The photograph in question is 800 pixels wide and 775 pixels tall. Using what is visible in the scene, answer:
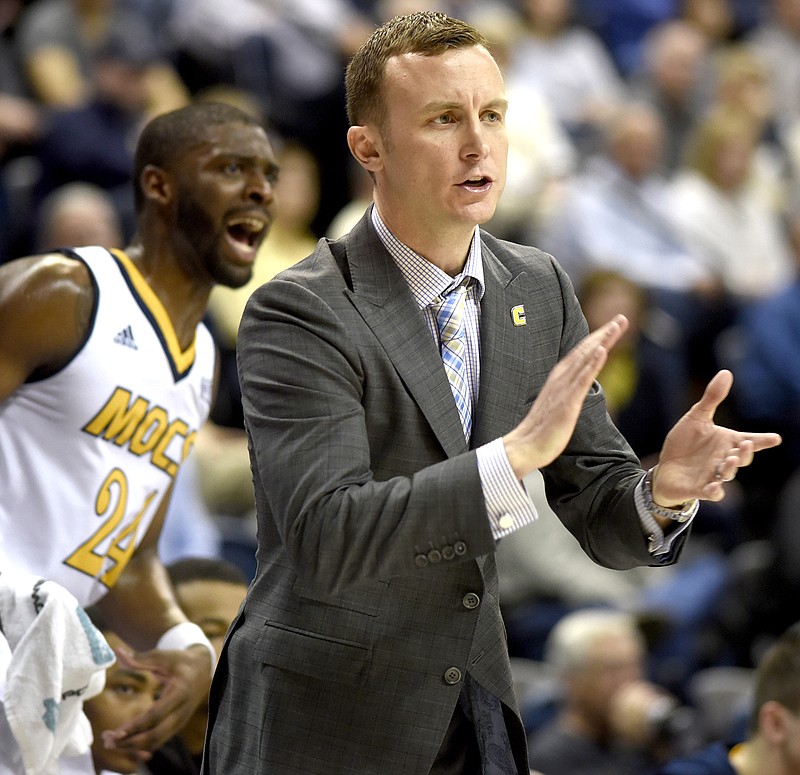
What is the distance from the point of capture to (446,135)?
8.02ft

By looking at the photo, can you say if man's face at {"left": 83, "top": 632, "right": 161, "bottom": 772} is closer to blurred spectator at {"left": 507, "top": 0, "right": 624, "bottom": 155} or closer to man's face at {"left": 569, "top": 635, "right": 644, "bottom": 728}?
man's face at {"left": 569, "top": 635, "right": 644, "bottom": 728}

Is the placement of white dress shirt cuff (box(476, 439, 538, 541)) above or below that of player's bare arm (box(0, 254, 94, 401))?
below

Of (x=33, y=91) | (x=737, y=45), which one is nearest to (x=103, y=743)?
(x=33, y=91)

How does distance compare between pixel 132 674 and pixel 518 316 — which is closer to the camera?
pixel 518 316

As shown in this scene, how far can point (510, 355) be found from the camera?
99.7 inches

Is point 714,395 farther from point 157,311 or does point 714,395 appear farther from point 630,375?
point 630,375

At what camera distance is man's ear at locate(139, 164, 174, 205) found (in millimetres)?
3652

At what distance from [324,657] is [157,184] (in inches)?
65.3

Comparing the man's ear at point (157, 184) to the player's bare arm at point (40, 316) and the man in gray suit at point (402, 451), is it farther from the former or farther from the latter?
the man in gray suit at point (402, 451)

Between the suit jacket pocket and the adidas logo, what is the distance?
1263mm

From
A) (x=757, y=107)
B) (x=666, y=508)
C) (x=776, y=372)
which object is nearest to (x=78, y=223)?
(x=776, y=372)

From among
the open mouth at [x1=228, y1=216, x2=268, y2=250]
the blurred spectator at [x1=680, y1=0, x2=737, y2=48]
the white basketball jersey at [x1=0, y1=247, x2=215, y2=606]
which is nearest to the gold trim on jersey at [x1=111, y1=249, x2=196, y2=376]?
the white basketball jersey at [x1=0, y1=247, x2=215, y2=606]

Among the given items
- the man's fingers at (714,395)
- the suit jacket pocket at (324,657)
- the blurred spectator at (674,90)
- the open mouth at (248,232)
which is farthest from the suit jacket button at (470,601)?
the blurred spectator at (674,90)

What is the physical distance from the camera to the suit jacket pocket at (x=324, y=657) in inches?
94.4
